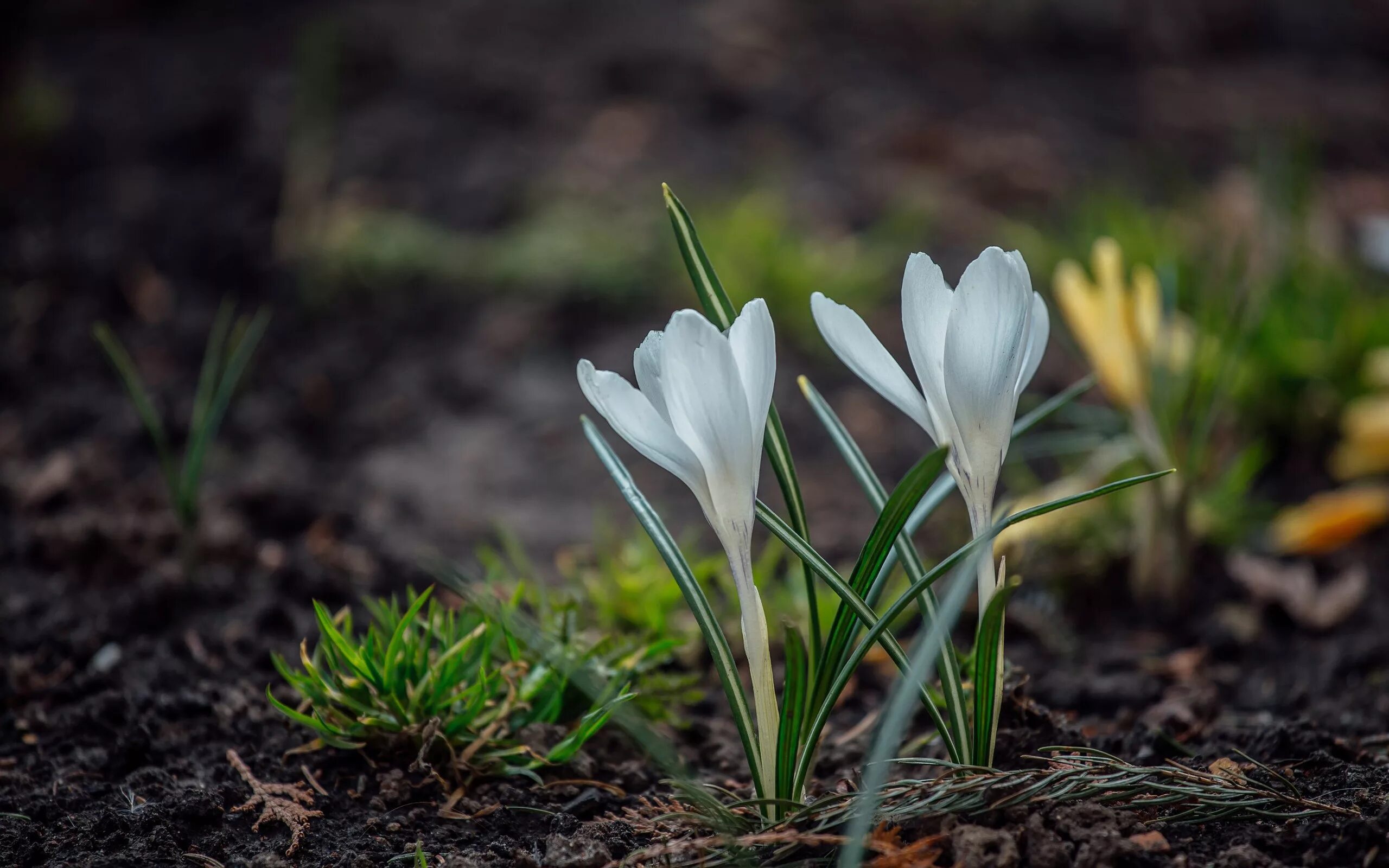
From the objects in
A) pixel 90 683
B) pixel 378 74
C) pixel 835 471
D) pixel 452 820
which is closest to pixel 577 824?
pixel 452 820

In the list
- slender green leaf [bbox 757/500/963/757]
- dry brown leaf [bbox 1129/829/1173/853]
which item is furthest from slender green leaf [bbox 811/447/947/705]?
dry brown leaf [bbox 1129/829/1173/853]

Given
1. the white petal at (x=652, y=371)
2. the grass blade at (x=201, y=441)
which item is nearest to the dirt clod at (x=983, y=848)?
the white petal at (x=652, y=371)

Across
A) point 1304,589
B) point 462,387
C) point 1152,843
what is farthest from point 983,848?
point 462,387

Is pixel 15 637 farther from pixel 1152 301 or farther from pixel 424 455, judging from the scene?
pixel 1152 301

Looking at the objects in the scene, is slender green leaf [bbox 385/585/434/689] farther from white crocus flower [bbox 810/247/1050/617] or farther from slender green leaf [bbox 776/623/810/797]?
white crocus flower [bbox 810/247/1050/617]

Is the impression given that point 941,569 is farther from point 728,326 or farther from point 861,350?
point 728,326
